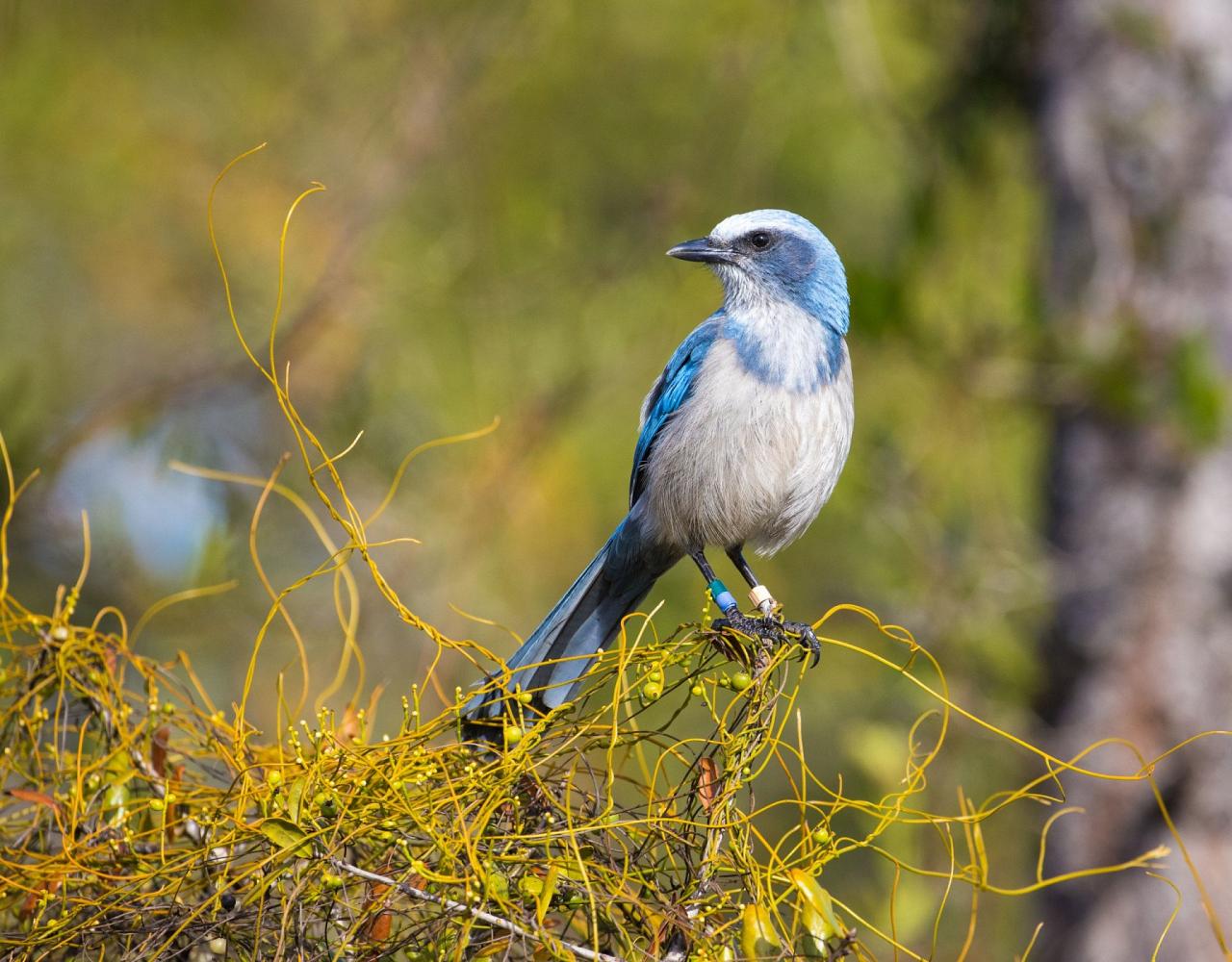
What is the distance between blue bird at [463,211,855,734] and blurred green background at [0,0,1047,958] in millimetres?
1326

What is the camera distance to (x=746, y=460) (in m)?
4.02

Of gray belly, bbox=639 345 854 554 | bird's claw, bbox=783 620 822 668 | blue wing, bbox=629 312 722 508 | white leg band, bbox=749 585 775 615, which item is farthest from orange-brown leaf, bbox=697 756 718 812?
blue wing, bbox=629 312 722 508

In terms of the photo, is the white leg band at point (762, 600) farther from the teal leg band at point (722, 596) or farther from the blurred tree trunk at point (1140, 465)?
the blurred tree trunk at point (1140, 465)

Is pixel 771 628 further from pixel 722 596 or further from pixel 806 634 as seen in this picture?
pixel 722 596

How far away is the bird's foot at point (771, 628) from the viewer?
3402 mm

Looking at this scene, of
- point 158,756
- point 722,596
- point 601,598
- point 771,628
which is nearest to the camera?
point 158,756

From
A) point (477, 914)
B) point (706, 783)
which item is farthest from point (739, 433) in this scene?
point (477, 914)

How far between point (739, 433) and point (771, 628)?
0.74 m

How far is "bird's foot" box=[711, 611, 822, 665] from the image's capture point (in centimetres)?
340

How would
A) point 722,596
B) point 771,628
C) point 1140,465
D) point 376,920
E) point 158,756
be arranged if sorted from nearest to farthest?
1. point 376,920
2. point 158,756
3. point 771,628
4. point 722,596
5. point 1140,465

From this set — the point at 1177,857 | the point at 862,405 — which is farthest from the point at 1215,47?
the point at 1177,857

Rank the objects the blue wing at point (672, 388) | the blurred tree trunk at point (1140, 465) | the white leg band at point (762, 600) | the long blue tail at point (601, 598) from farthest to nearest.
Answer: the blurred tree trunk at point (1140, 465), the blue wing at point (672, 388), the long blue tail at point (601, 598), the white leg band at point (762, 600)

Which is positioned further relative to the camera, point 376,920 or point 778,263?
point 778,263

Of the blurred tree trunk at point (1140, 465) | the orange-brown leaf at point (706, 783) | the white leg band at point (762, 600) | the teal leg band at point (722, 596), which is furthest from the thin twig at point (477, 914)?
the blurred tree trunk at point (1140, 465)
